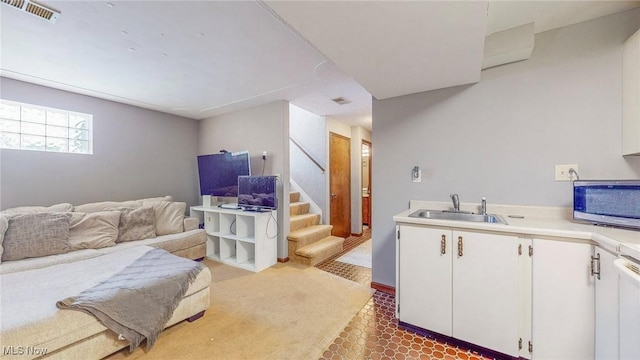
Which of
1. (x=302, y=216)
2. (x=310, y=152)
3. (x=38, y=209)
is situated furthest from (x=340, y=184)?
(x=38, y=209)

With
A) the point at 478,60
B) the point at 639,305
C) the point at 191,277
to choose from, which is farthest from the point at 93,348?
the point at 478,60

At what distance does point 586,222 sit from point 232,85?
3.40 m

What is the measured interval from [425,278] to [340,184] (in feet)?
10.0

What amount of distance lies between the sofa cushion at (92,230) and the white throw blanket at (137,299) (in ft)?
3.54

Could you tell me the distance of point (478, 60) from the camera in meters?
1.68

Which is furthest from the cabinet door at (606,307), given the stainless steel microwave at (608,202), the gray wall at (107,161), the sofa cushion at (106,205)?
the gray wall at (107,161)

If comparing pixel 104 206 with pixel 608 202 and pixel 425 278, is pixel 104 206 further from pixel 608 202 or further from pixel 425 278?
pixel 608 202

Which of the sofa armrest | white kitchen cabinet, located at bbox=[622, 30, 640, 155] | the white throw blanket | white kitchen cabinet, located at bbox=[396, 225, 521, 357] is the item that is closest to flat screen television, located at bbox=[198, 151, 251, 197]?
the sofa armrest

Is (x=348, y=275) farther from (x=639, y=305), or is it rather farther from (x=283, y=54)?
(x=283, y=54)

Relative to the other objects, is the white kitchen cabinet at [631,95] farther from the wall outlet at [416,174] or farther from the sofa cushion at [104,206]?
the sofa cushion at [104,206]

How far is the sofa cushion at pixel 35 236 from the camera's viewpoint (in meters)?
2.26

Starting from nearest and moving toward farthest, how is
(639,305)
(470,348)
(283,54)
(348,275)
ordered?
1. (639,305)
2. (470,348)
3. (283,54)
4. (348,275)

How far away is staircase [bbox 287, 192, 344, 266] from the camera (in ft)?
11.0

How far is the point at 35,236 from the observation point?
7.75ft
